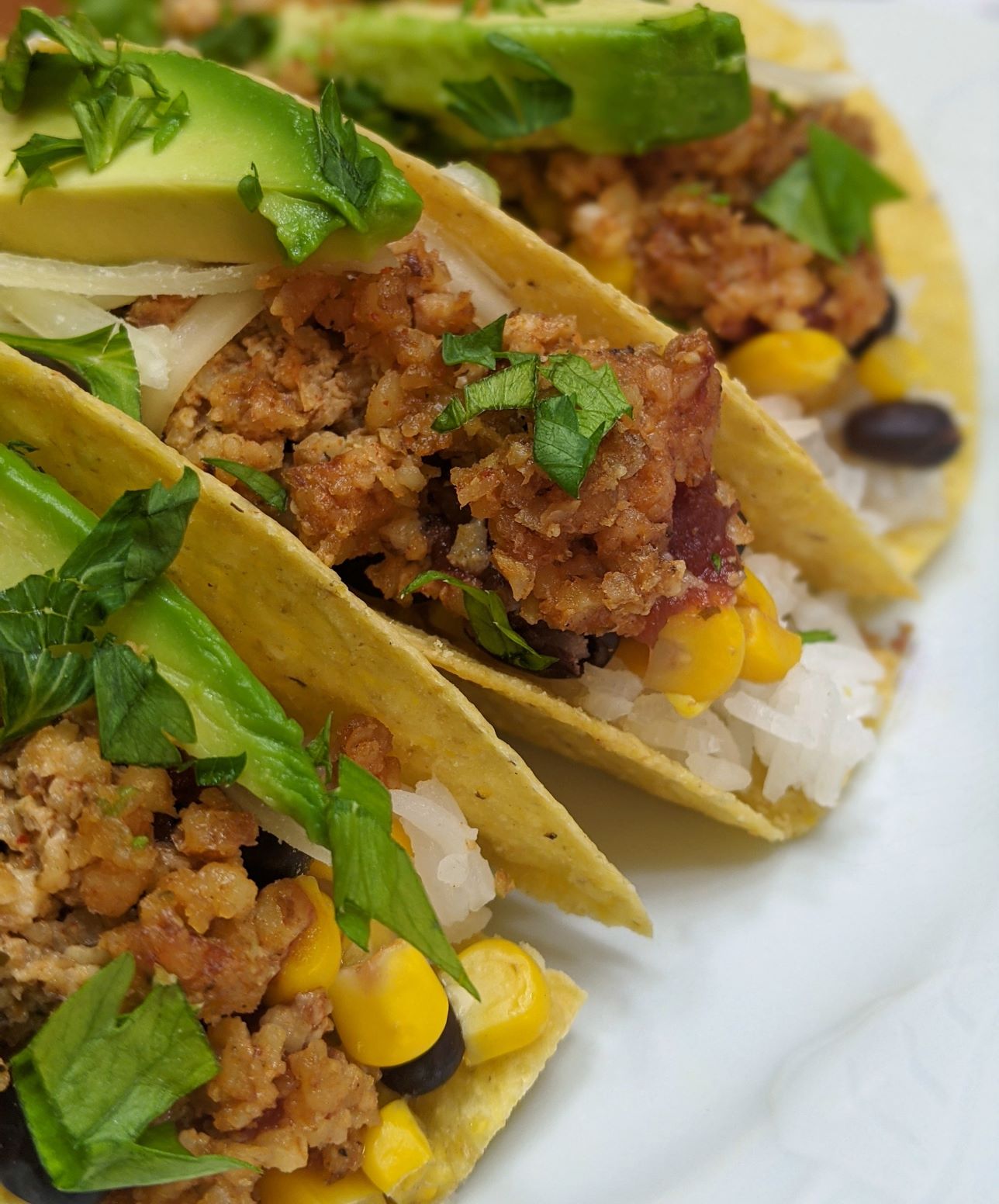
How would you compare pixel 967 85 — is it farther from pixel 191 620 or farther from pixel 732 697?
pixel 191 620

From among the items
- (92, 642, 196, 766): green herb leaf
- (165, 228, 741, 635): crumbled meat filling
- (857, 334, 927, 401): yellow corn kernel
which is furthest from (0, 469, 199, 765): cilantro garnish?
(857, 334, 927, 401): yellow corn kernel

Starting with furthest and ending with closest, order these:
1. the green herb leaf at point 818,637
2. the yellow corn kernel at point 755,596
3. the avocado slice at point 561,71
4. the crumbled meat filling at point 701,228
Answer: the crumbled meat filling at point 701,228, the green herb leaf at point 818,637, the avocado slice at point 561,71, the yellow corn kernel at point 755,596

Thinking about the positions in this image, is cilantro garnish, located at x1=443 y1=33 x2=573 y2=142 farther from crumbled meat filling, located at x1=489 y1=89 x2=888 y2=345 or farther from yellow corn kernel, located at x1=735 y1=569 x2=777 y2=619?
yellow corn kernel, located at x1=735 y1=569 x2=777 y2=619

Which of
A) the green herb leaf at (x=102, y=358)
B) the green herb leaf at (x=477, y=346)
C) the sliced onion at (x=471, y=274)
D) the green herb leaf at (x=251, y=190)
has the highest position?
the green herb leaf at (x=251, y=190)

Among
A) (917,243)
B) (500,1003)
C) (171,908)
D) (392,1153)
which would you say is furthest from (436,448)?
(917,243)

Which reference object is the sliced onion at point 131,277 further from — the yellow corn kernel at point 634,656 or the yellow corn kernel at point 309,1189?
the yellow corn kernel at point 309,1189

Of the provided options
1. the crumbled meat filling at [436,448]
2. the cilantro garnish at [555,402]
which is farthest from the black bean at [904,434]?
the cilantro garnish at [555,402]

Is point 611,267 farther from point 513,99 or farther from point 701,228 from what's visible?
point 513,99
